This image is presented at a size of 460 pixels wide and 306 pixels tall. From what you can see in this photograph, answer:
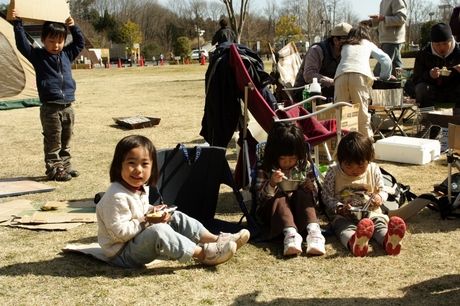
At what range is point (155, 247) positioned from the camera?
11.1 feet

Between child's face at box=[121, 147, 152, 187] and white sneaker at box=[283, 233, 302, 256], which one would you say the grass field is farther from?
child's face at box=[121, 147, 152, 187]

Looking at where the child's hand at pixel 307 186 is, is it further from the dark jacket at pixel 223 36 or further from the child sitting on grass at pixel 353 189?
the dark jacket at pixel 223 36

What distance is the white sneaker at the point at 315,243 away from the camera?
3.70 m

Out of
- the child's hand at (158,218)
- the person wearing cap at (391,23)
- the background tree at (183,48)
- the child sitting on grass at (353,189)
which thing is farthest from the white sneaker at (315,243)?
the background tree at (183,48)

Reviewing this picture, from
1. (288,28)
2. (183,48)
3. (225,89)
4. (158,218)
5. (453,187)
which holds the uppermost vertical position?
(288,28)

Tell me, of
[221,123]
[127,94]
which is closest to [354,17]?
[127,94]

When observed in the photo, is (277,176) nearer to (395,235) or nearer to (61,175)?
(395,235)

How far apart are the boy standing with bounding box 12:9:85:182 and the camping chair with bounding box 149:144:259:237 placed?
2021 millimetres

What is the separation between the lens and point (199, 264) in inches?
143

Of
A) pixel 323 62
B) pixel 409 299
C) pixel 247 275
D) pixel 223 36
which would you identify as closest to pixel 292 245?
pixel 247 275

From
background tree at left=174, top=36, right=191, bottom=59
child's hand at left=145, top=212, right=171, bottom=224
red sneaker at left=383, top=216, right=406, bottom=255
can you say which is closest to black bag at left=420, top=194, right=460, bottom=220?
red sneaker at left=383, top=216, right=406, bottom=255

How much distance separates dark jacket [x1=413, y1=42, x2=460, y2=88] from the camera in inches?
286

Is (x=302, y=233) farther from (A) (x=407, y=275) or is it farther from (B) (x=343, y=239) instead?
(A) (x=407, y=275)

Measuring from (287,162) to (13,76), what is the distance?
32.6 ft
